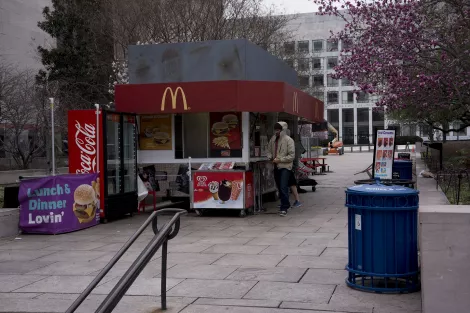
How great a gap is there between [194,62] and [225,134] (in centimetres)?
188

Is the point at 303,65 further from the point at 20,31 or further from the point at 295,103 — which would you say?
the point at 295,103

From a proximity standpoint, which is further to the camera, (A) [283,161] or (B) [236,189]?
(B) [236,189]

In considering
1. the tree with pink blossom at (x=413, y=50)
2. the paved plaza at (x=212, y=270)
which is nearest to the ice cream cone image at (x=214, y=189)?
the paved plaza at (x=212, y=270)

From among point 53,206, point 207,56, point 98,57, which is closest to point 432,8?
point 207,56

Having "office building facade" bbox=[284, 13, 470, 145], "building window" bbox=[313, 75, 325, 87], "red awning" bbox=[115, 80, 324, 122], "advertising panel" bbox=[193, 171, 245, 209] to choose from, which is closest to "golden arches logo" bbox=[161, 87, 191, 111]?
"red awning" bbox=[115, 80, 324, 122]

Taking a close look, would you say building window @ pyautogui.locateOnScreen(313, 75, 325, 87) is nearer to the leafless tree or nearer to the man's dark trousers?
the leafless tree

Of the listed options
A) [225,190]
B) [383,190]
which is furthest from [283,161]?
[383,190]

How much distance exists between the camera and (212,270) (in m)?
6.89

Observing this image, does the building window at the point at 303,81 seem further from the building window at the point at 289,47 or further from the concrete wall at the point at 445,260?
the concrete wall at the point at 445,260

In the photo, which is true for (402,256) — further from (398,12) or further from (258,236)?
(398,12)

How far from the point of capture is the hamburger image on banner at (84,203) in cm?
1020

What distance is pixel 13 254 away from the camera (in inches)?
329

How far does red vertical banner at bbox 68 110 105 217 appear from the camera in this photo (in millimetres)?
10859

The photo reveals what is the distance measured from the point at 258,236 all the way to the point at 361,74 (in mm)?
8831
